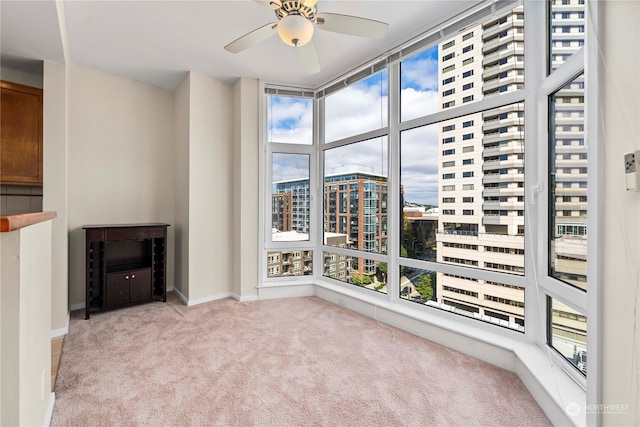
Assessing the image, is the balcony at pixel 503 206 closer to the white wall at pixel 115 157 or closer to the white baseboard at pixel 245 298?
the white baseboard at pixel 245 298

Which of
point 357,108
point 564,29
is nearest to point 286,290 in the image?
point 357,108

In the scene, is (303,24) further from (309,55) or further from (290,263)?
(290,263)

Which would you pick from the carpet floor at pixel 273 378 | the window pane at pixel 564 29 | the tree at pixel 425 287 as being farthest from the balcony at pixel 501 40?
the carpet floor at pixel 273 378

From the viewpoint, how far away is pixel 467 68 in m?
2.39

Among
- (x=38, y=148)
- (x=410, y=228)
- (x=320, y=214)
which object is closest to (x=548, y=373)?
(x=410, y=228)

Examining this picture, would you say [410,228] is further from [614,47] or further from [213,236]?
[213,236]

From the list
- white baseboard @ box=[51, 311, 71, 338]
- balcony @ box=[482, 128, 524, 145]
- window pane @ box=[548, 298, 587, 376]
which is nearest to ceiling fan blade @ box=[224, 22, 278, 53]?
balcony @ box=[482, 128, 524, 145]

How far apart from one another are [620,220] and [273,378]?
76.8 inches

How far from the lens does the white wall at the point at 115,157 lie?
3225 millimetres

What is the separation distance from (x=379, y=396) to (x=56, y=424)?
1.73 metres

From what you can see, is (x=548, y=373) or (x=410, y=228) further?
(x=410, y=228)

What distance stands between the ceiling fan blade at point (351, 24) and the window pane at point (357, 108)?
1137 mm

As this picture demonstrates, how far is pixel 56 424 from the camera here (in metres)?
1.50

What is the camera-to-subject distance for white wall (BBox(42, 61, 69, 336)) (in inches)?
104
